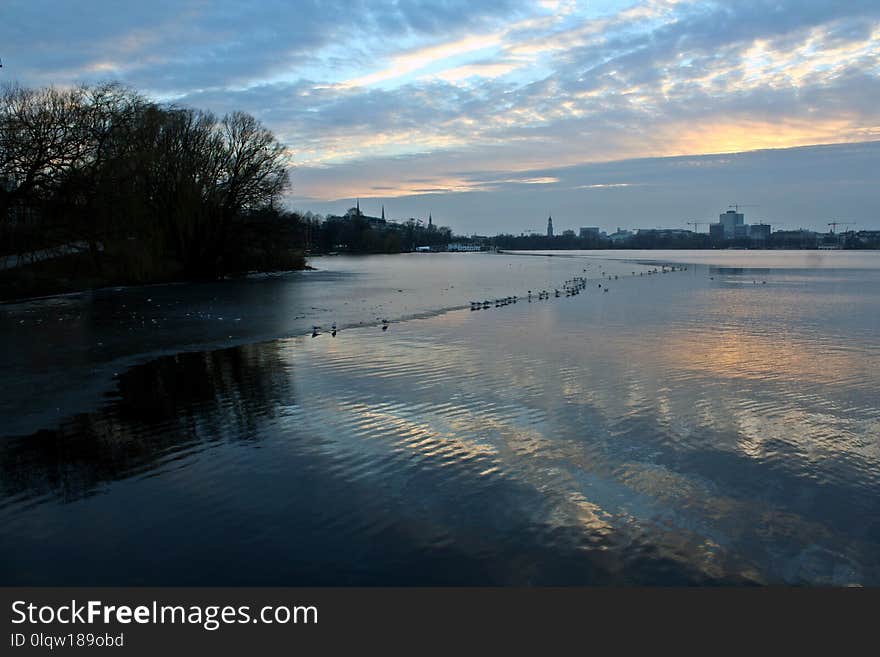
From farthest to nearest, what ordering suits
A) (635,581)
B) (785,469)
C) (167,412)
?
(167,412)
(785,469)
(635,581)

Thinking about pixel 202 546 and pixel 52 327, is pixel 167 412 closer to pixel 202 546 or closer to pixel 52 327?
pixel 202 546

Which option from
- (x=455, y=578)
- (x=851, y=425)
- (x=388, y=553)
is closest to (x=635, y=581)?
(x=455, y=578)

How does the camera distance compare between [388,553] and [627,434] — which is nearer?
[388,553]

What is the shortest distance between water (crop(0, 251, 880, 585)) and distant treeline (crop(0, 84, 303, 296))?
59.2 feet

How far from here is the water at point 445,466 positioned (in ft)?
22.8

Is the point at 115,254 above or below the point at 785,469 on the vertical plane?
above

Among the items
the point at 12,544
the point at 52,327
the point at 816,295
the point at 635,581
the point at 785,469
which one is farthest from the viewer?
the point at 816,295

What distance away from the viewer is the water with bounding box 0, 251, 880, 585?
6945mm

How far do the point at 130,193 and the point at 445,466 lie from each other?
3785cm

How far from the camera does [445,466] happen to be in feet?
31.8

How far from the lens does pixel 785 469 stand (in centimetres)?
973

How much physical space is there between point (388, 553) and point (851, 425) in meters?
9.46

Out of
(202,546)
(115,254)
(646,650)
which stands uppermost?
(115,254)

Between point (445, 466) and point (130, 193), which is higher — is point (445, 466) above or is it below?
below
